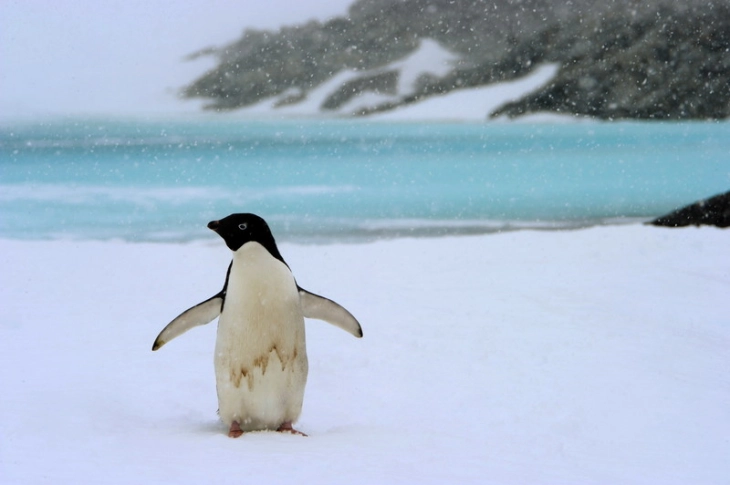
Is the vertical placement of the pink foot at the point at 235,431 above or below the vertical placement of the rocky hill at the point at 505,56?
below

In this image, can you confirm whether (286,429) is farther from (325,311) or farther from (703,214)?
(703,214)

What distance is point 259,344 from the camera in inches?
95.2

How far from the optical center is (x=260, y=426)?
2.52m

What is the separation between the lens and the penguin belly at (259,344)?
2.41 metres

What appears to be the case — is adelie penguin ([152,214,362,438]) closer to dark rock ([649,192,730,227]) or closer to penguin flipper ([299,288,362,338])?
penguin flipper ([299,288,362,338])

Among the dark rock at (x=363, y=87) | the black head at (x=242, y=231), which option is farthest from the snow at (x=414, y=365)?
the dark rock at (x=363, y=87)

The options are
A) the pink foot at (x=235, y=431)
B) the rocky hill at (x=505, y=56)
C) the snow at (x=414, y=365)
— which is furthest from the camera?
the rocky hill at (x=505, y=56)

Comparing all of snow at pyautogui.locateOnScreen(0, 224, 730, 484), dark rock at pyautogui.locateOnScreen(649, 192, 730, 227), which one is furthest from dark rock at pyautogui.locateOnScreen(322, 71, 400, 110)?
dark rock at pyautogui.locateOnScreen(649, 192, 730, 227)

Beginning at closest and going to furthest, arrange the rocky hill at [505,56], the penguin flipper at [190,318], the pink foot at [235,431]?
the pink foot at [235,431], the penguin flipper at [190,318], the rocky hill at [505,56]

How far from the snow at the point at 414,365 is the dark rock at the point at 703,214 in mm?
191

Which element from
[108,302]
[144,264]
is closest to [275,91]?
[144,264]

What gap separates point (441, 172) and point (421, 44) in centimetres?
103

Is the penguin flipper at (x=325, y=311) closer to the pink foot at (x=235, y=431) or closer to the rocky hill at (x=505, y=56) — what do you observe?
the pink foot at (x=235, y=431)

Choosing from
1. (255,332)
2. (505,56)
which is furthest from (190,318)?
(505,56)
